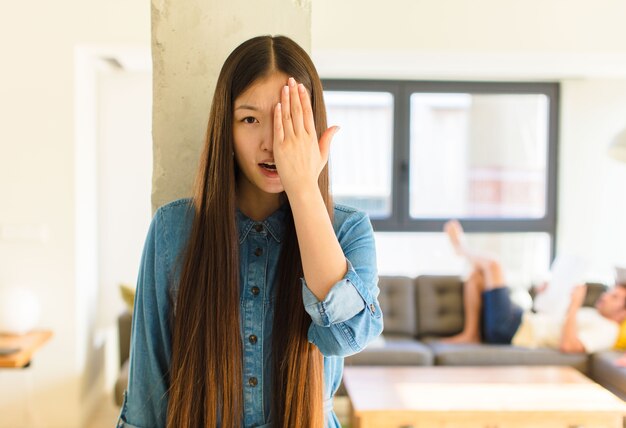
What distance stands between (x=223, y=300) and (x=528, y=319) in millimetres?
3419

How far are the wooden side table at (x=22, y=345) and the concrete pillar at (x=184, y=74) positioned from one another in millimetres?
2164

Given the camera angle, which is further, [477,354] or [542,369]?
[477,354]

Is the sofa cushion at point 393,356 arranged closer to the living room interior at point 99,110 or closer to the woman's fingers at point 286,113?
the living room interior at point 99,110

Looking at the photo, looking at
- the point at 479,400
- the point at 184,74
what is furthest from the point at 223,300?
the point at 479,400

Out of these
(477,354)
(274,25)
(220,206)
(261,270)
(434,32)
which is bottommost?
(477,354)

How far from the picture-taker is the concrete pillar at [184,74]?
1.34m

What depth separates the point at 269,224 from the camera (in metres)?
1.11

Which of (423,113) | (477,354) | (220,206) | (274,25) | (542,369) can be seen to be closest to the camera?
(220,206)

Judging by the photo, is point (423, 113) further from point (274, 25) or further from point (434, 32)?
point (274, 25)

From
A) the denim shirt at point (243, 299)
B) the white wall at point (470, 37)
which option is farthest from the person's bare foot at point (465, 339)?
the denim shirt at point (243, 299)

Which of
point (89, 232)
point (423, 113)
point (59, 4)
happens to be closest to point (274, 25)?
point (59, 4)

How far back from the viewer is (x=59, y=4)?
3.59 meters

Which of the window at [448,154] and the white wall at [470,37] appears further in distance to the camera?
the window at [448,154]

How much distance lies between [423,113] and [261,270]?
166 inches
